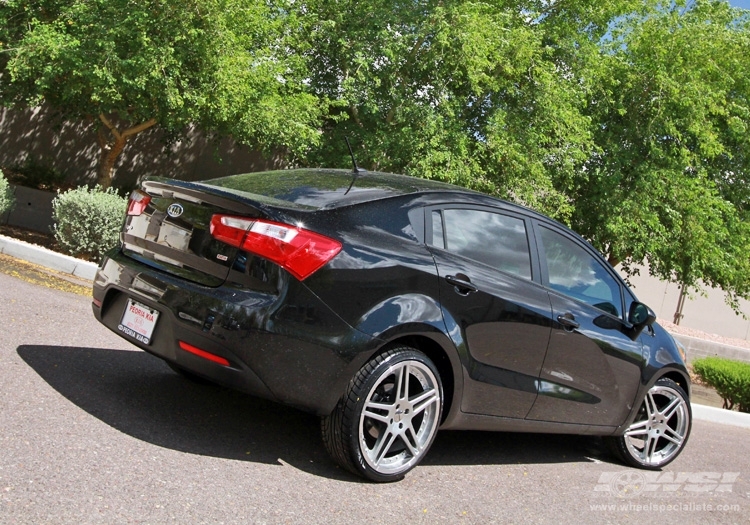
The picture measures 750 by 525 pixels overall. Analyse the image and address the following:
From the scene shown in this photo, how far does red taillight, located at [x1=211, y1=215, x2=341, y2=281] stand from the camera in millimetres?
4000

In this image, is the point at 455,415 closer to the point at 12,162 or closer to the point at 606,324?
the point at 606,324

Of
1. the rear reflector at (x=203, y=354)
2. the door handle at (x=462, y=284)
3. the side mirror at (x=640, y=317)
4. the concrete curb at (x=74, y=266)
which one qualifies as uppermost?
the side mirror at (x=640, y=317)

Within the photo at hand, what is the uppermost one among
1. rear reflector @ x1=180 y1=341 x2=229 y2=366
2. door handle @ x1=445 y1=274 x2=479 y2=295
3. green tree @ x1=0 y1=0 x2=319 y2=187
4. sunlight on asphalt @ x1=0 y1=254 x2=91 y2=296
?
green tree @ x1=0 y1=0 x2=319 y2=187

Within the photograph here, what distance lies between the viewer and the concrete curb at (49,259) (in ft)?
31.4

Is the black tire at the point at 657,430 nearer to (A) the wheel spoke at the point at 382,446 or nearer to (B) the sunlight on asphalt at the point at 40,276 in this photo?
(A) the wheel spoke at the point at 382,446

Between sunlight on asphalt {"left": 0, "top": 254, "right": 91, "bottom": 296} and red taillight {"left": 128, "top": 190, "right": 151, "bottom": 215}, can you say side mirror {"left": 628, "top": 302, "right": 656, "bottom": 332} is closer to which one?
red taillight {"left": 128, "top": 190, "right": 151, "bottom": 215}

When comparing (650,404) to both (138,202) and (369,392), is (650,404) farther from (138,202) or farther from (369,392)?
(138,202)

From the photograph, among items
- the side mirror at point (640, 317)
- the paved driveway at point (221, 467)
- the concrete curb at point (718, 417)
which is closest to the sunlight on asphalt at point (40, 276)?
the paved driveway at point (221, 467)

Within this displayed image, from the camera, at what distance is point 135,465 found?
3836 mm

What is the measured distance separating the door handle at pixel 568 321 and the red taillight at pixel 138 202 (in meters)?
2.55

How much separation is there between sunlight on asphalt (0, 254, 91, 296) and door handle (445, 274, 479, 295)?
5.18 m

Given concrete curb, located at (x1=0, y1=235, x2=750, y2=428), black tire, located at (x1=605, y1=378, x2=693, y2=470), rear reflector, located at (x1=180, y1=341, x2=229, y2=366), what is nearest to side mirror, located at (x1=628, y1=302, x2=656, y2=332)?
black tire, located at (x1=605, y1=378, x2=693, y2=470)

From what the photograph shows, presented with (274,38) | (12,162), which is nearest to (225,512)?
(274,38)

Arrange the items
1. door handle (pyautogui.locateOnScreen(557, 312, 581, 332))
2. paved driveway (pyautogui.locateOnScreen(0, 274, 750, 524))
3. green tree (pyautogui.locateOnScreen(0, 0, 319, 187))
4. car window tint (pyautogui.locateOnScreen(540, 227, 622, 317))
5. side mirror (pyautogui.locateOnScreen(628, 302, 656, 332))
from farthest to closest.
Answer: green tree (pyautogui.locateOnScreen(0, 0, 319, 187)) < side mirror (pyautogui.locateOnScreen(628, 302, 656, 332)) < car window tint (pyautogui.locateOnScreen(540, 227, 622, 317)) < door handle (pyautogui.locateOnScreen(557, 312, 581, 332)) < paved driveway (pyautogui.locateOnScreen(0, 274, 750, 524))
